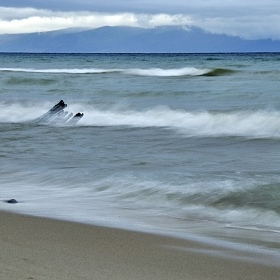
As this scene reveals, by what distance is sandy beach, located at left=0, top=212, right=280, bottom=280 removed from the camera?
13.4 ft

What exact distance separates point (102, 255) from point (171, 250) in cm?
51

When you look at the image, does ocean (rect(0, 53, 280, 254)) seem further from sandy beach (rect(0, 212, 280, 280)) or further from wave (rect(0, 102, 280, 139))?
sandy beach (rect(0, 212, 280, 280))

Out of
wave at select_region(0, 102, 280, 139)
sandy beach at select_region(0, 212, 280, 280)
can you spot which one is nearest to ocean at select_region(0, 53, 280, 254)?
wave at select_region(0, 102, 280, 139)

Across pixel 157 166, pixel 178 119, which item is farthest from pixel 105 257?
pixel 178 119

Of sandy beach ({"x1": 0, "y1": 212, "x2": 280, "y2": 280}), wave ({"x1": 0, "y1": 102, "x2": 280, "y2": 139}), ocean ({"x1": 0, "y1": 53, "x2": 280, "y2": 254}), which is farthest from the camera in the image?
wave ({"x1": 0, "y1": 102, "x2": 280, "y2": 139})

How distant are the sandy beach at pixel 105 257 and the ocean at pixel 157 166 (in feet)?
1.61

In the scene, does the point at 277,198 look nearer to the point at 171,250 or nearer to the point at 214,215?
the point at 214,215

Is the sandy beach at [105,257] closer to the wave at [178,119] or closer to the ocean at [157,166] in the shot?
the ocean at [157,166]

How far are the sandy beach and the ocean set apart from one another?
1.61 feet

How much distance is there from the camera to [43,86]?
29.3 meters

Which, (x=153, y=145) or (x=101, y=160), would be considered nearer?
(x=101, y=160)

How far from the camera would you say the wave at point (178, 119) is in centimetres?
1392

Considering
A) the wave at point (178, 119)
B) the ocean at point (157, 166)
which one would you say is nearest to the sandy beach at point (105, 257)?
the ocean at point (157, 166)

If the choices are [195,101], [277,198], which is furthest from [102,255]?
[195,101]
